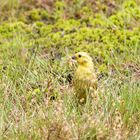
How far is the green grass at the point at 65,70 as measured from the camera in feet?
16.4

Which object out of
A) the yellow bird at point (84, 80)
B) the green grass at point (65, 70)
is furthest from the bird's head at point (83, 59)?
the green grass at point (65, 70)

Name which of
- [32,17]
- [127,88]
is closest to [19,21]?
[32,17]

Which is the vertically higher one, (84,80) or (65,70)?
(84,80)

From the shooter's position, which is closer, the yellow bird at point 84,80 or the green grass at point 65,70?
the green grass at point 65,70

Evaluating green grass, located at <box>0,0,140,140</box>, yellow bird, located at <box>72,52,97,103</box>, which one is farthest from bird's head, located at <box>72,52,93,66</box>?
green grass, located at <box>0,0,140,140</box>

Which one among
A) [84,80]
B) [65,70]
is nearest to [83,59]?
[84,80]

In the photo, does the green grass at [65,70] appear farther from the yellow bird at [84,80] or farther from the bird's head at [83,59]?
the bird's head at [83,59]

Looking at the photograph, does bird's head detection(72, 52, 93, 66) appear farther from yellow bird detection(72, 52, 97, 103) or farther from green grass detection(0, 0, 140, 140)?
green grass detection(0, 0, 140, 140)

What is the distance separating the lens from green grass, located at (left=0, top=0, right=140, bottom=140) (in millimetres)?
5004

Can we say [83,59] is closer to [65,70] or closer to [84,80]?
[84,80]

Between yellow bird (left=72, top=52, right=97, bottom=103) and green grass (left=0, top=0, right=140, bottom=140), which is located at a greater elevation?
yellow bird (left=72, top=52, right=97, bottom=103)

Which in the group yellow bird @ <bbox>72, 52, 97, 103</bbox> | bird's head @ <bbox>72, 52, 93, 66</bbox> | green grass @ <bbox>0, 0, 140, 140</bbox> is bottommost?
green grass @ <bbox>0, 0, 140, 140</bbox>

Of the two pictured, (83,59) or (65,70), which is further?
(65,70)

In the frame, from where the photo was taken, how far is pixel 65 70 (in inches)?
261
